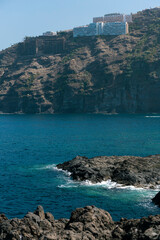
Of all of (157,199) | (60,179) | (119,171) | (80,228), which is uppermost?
(119,171)

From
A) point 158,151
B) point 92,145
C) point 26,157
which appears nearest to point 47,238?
point 26,157

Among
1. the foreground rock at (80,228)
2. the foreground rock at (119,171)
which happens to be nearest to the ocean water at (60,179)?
the foreground rock at (119,171)

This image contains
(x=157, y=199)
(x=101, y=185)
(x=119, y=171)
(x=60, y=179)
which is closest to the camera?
(x=157, y=199)

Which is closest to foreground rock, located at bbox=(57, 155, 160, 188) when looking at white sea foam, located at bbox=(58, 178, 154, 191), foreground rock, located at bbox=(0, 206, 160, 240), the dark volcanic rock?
white sea foam, located at bbox=(58, 178, 154, 191)

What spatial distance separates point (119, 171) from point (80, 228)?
28137 millimetres

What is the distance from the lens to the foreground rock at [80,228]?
3106 centimetres

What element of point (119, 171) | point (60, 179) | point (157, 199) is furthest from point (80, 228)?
point (60, 179)

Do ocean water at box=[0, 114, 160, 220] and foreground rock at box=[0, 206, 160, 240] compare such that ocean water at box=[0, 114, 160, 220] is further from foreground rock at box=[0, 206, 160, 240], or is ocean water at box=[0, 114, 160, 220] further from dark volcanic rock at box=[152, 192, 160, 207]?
foreground rock at box=[0, 206, 160, 240]

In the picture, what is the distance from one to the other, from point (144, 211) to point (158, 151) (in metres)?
46.7

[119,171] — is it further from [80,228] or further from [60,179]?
[80,228]

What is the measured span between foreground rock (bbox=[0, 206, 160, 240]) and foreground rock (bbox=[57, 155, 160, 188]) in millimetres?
21388

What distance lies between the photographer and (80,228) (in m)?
32.7

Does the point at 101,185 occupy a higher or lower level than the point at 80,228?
lower

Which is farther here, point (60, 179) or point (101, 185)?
point (60, 179)
